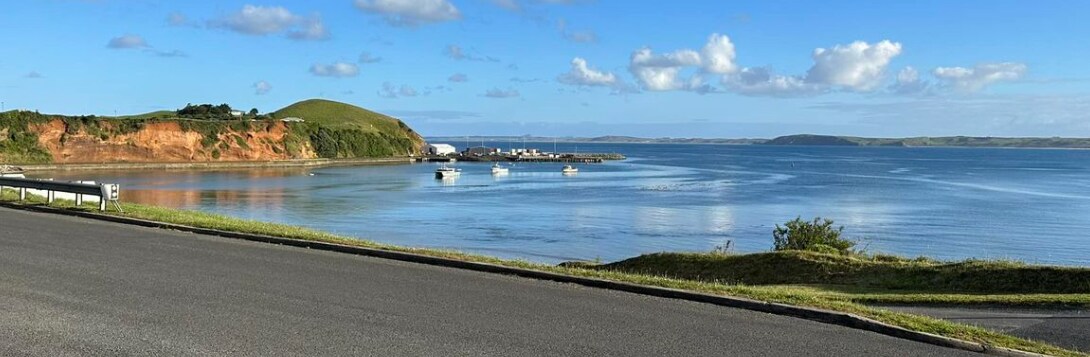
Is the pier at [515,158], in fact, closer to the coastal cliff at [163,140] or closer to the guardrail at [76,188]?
the coastal cliff at [163,140]

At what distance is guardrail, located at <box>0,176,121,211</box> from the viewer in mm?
21688

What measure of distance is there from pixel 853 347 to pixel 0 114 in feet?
369

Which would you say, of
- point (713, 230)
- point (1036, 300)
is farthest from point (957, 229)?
point (1036, 300)

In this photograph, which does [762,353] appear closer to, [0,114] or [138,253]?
[138,253]

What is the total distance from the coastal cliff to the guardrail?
78.2 m

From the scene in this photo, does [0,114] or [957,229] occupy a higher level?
[0,114]

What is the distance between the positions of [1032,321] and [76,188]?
21388 mm

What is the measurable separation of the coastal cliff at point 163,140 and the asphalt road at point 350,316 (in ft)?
314

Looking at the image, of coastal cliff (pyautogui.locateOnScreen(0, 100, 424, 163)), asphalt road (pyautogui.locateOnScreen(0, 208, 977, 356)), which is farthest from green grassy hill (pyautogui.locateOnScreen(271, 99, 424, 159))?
asphalt road (pyautogui.locateOnScreen(0, 208, 977, 356))

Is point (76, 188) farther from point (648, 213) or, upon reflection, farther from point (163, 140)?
point (163, 140)

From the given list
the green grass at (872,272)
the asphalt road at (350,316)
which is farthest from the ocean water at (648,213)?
the asphalt road at (350,316)

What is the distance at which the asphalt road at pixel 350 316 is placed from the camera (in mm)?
7598

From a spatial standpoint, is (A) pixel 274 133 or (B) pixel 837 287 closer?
(B) pixel 837 287

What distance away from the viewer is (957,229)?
40844 millimetres
